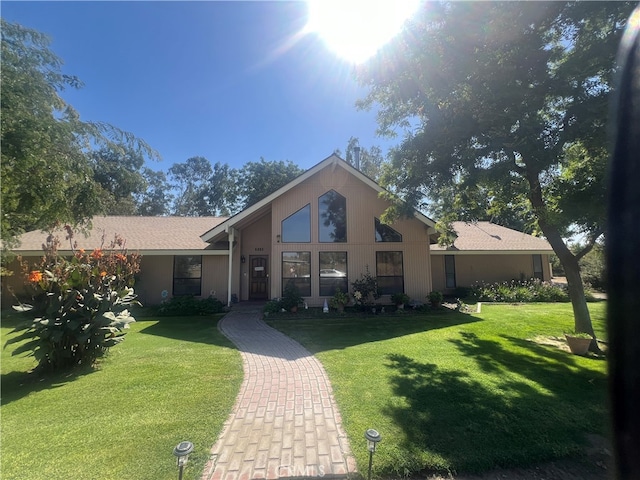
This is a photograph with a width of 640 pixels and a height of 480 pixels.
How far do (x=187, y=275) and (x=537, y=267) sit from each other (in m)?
20.5

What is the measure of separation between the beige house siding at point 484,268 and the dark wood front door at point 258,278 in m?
9.67

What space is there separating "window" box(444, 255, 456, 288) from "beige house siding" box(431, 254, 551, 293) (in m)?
0.15

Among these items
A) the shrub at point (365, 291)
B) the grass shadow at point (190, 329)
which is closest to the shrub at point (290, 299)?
the shrub at point (365, 291)

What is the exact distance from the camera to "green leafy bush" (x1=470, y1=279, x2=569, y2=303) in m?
15.0

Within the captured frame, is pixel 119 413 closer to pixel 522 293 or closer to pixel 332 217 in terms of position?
pixel 332 217

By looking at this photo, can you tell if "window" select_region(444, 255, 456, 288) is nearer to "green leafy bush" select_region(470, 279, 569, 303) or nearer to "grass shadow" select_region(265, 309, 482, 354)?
"green leafy bush" select_region(470, 279, 569, 303)

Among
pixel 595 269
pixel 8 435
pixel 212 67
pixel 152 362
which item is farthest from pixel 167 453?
pixel 595 269

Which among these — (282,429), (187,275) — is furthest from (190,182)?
(282,429)

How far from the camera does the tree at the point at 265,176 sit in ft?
112

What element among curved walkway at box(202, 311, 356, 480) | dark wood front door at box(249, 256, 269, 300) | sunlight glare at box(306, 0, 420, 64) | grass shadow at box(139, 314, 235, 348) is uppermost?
sunlight glare at box(306, 0, 420, 64)

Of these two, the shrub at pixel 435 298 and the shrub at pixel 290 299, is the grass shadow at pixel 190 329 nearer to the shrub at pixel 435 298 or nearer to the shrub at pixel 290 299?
the shrub at pixel 290 299

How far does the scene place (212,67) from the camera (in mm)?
8703

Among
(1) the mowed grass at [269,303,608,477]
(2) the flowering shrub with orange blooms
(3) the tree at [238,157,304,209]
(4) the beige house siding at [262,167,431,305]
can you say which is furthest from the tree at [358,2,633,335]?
(3) the tree at [238,157,304,209]

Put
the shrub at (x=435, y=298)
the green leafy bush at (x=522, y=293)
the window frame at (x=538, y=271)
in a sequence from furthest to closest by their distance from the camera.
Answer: the window frame at (x=538, y=271) < the green leafy bush at (x=522, y=293) < the shrub at (x=435, y=298)
